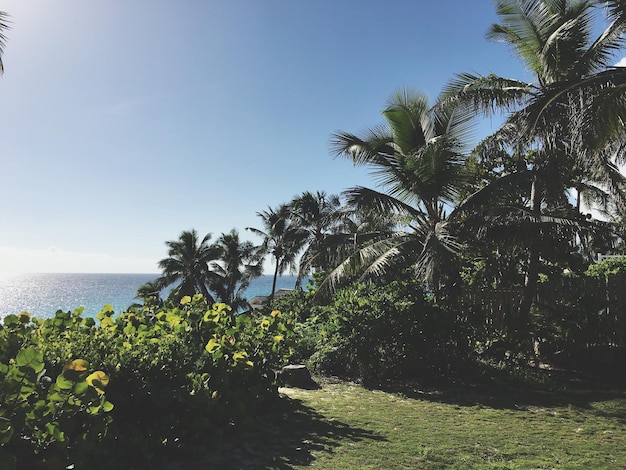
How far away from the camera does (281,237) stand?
34.1 metres

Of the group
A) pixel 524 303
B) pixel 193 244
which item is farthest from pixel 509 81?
pixel 193 244

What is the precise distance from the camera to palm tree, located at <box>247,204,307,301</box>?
3247cm

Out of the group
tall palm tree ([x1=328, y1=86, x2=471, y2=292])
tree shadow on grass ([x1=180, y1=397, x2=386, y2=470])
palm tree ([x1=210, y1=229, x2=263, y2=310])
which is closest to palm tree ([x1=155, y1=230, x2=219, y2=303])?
palm tree ([x1=210, y1=229, x2=263, y2=310])

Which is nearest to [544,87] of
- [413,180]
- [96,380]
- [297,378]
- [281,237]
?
[413,180]

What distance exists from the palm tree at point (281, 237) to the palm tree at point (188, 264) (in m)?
4.08

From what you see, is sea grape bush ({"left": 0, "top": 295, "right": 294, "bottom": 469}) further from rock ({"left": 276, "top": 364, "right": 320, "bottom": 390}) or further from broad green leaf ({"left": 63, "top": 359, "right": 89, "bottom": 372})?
rock ({"left": 276, "top": 364, "right": 320, "bottom": 390})

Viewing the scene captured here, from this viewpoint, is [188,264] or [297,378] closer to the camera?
[297,378]

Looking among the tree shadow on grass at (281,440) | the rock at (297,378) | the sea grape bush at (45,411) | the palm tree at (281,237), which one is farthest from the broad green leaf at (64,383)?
the palm tree at (281,237)

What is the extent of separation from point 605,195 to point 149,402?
42.7 ft

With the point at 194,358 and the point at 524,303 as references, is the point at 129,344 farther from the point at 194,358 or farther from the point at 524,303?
the point at 524,303

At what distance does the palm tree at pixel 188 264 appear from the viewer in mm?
32656

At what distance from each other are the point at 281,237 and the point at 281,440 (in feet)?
98.1

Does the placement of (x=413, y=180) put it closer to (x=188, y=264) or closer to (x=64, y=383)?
(x=64, y=383)

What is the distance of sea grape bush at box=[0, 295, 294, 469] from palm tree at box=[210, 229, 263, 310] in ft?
98.7
